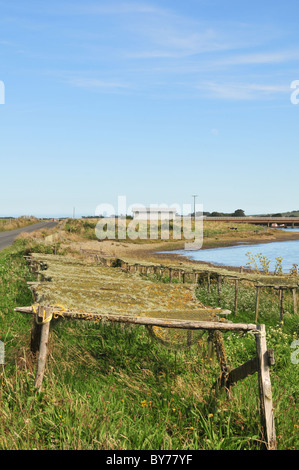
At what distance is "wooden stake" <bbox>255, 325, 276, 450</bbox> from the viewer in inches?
187

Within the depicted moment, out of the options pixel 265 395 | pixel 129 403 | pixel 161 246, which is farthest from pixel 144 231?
pixel 265 395

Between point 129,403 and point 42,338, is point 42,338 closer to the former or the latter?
point 42,338

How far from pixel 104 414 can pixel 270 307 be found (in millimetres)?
12963

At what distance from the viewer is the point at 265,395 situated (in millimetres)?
4844

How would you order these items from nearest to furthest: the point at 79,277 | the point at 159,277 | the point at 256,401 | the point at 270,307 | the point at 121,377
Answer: the point at 256,401
the point at 121,377
the point at 79,277
the point at 270,307
the point at 159,277

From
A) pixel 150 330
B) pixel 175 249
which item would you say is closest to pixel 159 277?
pixel 150 330

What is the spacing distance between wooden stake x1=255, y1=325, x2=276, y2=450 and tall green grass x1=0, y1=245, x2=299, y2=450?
0.60ft

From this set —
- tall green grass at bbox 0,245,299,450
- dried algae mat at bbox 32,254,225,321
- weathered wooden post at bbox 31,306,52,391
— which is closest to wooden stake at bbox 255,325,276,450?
tall green grass at bbox 0,245,299,450

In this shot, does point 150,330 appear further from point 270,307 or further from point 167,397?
point 270,307

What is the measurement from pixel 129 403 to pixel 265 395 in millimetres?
1921

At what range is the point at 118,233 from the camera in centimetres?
7638

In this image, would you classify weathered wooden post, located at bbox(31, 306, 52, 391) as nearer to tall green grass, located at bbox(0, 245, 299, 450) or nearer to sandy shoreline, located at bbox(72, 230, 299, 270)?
tall green grass, located at bbox(0, 245, 299, 450)

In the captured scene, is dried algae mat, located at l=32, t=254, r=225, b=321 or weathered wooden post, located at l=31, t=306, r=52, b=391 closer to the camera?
weathered wooden post, located at l=31, t=306, r=52, b=391

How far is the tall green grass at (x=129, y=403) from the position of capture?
15.7 feet
